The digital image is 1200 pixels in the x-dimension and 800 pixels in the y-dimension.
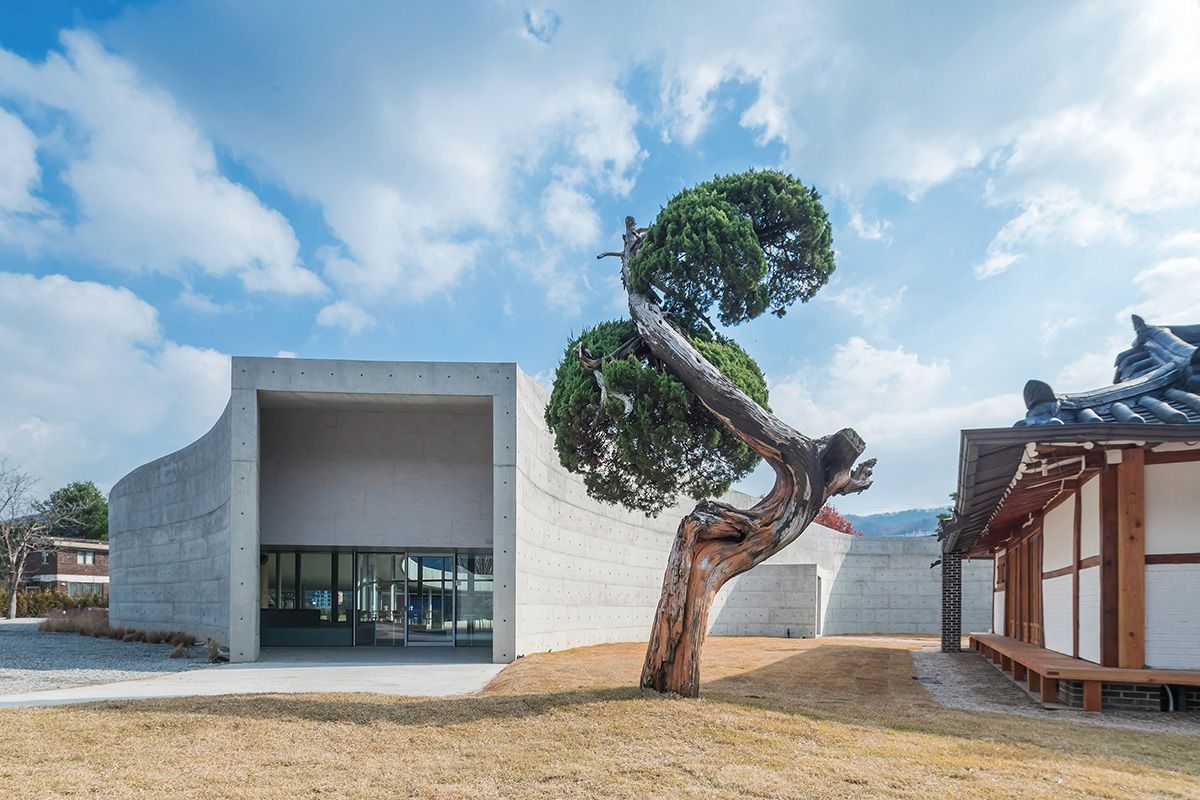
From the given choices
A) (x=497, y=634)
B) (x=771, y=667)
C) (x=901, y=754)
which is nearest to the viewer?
(x=901, y=754)

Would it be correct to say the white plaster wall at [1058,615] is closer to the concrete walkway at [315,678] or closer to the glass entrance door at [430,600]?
the concrete walkway at [315,678]

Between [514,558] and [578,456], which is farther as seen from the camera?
[514,558]

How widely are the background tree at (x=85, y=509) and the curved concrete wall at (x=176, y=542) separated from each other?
2438 cm

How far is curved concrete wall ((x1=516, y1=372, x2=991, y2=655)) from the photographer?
15.8 meters

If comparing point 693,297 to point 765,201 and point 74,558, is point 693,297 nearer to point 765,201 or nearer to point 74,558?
point 765,201

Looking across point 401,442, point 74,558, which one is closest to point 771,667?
point 401,442

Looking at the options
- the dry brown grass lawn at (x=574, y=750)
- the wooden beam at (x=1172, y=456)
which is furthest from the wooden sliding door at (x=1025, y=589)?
the dry brown grass lawn at (x=574, y=750)

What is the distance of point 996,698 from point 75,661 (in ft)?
49.5

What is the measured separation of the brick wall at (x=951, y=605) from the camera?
19062mm

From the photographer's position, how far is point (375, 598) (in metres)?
18.5

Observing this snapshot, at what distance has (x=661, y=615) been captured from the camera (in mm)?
8648

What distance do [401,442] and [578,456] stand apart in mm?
7197

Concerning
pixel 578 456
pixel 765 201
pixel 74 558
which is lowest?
pixel 74 558

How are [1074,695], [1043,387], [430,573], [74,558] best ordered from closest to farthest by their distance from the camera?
[1043,387] < [1074,695] < [430,573] < [74,558]
